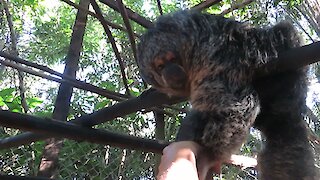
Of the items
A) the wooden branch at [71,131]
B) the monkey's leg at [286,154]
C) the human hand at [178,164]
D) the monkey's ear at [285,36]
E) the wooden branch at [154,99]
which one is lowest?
the human hand at [178,164]

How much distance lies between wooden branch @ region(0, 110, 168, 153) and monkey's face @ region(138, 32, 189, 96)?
224mm

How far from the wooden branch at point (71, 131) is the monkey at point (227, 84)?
23 centimetres

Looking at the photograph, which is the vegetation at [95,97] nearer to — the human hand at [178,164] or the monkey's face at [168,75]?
the monkey's face at [168,75]

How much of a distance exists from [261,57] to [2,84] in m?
4.18

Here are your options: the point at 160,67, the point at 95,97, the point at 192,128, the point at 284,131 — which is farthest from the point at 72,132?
the point at 95,97

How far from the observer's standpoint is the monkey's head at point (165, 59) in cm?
148

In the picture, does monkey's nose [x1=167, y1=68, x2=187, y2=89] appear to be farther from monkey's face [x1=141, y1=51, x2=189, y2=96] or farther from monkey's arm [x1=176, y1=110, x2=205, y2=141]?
monkey's arm [x1=176, y1=110, x2=205, y2=141]

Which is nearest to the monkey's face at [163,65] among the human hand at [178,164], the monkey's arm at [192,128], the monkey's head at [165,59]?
the monkey's head at [165,59]

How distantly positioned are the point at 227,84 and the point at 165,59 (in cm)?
30

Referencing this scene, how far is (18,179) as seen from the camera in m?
1.52

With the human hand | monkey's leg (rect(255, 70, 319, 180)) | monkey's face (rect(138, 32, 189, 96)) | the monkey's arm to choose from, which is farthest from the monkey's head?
the human hand

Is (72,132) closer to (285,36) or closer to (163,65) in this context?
(163,65)

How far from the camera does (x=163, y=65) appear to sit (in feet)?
5.15

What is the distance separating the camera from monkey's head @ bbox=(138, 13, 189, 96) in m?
1.48
